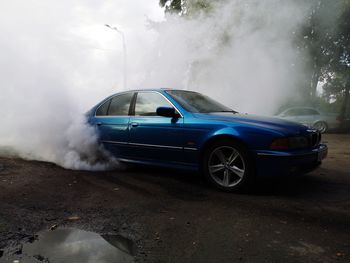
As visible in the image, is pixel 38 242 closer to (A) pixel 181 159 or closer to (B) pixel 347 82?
(A) pixel 181 159

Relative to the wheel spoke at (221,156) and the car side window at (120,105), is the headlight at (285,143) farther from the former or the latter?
the car side window at (120,105)

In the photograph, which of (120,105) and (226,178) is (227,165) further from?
(120,105)

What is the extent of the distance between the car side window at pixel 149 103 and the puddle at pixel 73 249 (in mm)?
2646

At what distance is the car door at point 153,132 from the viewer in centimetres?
533

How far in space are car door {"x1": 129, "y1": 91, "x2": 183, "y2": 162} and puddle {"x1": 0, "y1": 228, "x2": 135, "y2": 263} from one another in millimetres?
2180

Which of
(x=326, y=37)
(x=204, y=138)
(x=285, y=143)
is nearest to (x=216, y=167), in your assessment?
(x=204, y=138)

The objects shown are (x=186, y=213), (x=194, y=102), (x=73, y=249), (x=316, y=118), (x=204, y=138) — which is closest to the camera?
(x=73, y=249)

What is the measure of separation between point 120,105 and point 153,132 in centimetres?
107

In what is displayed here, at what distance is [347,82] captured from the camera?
1916cm

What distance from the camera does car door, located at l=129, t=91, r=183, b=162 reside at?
5332 millimetres

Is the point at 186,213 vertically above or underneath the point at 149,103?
underneath

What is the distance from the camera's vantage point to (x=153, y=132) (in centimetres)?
555

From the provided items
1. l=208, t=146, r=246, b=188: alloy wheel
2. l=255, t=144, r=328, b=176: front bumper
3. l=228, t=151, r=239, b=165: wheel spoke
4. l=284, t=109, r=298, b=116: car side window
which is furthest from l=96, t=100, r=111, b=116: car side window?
l=284, t=109, r=298, b=116: car side window

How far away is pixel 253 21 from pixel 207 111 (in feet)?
35.9
